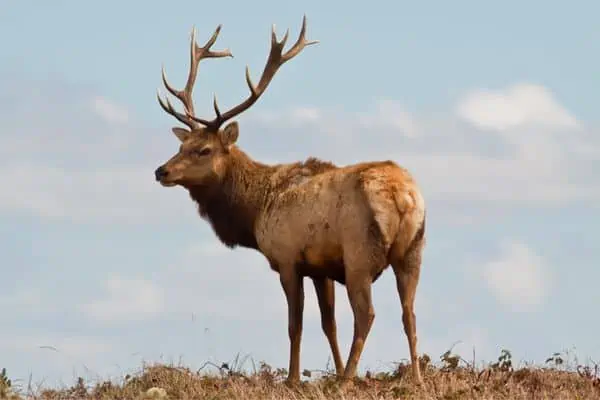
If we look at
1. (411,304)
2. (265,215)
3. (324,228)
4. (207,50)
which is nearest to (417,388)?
(411,304)

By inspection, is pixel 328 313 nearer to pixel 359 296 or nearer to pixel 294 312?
pixel 294 312

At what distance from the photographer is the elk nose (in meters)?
13.8

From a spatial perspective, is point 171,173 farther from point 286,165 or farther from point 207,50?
point 207,50

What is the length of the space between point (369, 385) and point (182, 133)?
3.86 m

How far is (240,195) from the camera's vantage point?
546 inches

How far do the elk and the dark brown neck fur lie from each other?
0.01 metres

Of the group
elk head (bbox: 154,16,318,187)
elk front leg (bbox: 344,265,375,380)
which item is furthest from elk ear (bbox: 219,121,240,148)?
elk front leg (bbox: 344,265,375,380)

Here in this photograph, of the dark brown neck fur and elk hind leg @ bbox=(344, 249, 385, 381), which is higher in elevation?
the dark brown neck fur

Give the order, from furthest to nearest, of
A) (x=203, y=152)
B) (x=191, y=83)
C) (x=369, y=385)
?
(x=191, y=83)
(x=203, y=152)
(x=369, y=385)

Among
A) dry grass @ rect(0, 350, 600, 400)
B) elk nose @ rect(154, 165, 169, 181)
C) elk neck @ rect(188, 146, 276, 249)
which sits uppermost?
elk nose @ rect(154, 165, 169, 181)

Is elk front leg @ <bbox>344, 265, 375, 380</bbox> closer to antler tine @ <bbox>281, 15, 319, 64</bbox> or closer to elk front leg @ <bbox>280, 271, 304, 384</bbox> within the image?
elk front leg @ <bbox>280, 271, 304, 384</bbox>

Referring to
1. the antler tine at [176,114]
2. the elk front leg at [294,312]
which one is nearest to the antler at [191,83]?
the antler tine at [176,114]

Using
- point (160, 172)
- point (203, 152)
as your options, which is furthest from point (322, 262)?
point (160, 172)

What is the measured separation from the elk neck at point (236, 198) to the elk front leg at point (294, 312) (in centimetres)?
108
